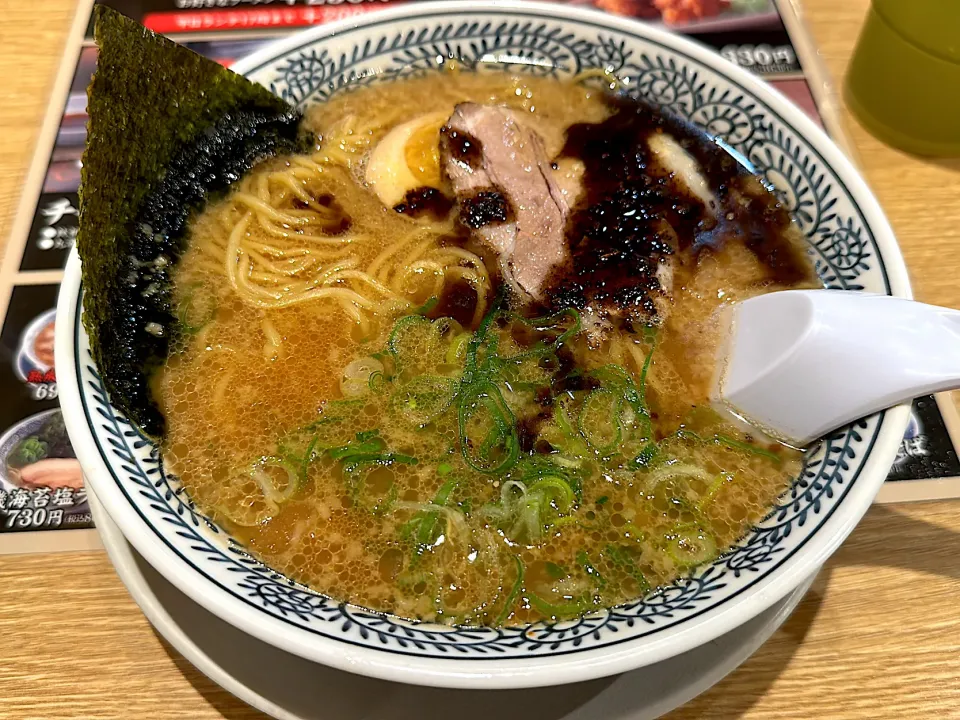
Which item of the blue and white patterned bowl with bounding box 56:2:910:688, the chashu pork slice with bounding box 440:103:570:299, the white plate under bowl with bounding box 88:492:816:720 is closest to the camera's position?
the blue and white patterned bowl with bounding box 56:2:910:688

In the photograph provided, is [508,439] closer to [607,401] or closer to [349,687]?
[607,401]

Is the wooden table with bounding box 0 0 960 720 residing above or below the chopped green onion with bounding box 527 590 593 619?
below

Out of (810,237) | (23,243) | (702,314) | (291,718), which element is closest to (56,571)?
(291,718)

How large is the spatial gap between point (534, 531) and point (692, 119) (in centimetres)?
118

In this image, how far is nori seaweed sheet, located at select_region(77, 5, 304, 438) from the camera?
4.30ft

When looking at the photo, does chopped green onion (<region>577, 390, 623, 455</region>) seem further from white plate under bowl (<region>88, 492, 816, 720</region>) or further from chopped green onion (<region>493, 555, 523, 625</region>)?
white plate under bowl (<region>88, 492, 816, 720</region>)

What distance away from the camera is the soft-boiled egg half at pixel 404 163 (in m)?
1.79

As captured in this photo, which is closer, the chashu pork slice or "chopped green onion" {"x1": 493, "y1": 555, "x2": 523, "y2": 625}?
"chopped green onion" {"x1": 493, "y1": 555, "x2": 523, "y2": 625}

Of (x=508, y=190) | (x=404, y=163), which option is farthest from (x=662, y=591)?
(x=404, y=163)

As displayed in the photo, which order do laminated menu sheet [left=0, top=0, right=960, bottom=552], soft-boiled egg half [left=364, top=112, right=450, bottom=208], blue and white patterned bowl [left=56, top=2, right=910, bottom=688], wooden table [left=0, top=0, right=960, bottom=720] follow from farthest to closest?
soft-boiled egg half [left=364, top=112, right=450, bottom=208] → laminated menu sheet [left=0, top=0, right=960, bottom=552] → wooden table [left=0, top=0, right=960, bottom=720] → blue and white patterned bowl [left=56, top=2, right=910, bottom=688]

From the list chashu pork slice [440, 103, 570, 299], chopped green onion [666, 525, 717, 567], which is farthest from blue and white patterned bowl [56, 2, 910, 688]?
chashu pork slice [440, 103, 570, 299]

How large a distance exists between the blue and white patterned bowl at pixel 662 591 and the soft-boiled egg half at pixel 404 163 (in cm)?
36

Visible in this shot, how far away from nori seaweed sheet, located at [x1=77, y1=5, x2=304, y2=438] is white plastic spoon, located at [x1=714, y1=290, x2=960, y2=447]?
1187mm

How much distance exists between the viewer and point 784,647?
135cm
